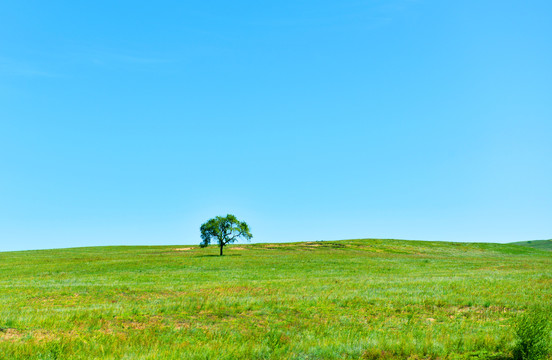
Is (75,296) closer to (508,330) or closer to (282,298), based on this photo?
(282,298)

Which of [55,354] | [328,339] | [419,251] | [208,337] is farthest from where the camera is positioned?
[419,251]

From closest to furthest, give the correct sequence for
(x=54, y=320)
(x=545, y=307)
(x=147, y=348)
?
(x=147, y=348)
(x=54, y=320)
(x=545, y=307)

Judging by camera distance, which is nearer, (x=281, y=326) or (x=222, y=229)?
(x=281, y=326)

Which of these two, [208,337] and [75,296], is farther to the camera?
[75,296]

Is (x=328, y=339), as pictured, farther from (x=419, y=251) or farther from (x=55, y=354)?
(x=419, y=251)

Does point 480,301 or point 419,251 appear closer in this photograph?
point 480,301

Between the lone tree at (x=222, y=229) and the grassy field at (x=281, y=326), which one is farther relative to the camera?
the lone tree at (x=222, y=229)

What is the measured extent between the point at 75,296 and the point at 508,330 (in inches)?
879

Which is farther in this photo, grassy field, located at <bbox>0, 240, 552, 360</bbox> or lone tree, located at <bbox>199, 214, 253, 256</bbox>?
lone tree, located at <bbox>199, 214, 253, 256</bbox>

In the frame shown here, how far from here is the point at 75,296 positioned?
74.3ft

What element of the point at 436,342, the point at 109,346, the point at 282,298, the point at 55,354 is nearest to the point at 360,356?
the point at 436,342

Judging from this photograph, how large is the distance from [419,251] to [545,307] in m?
75.9

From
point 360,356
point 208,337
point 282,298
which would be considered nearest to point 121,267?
point 282,298

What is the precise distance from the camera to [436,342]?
34.4 feet
